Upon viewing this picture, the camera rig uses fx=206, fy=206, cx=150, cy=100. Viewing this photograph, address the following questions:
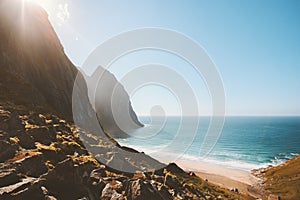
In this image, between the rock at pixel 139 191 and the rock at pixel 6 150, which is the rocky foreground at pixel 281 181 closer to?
the rock at pixel 139 191

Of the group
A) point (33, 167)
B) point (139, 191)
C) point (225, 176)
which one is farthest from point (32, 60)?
point (225, 176)

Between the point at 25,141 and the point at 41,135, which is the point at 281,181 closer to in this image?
the point at 41,135

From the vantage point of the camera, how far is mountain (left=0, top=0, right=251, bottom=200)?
17.6 meters

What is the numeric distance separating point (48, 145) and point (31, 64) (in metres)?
41.3

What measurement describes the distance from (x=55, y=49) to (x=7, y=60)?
23676 millimetres

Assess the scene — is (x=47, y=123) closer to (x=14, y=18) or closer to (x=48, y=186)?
(x=48, y=186)

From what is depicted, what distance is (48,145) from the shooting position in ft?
92.1

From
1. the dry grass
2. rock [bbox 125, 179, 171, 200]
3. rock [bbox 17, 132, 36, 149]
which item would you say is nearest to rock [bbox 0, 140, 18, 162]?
rock [bbox 17, 132, 36, 149]

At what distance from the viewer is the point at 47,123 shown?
1473 inches

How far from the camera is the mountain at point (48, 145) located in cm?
1756

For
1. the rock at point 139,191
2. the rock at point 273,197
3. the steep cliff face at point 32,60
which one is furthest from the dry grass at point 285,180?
the steep cliff face at point 32,60

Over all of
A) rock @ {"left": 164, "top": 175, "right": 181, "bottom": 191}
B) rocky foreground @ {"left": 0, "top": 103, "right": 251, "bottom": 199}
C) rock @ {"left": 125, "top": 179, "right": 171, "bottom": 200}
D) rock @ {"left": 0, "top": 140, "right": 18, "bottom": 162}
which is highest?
rock @ {"left": 0, "top": 140, "right": 18, "bottom": 162}

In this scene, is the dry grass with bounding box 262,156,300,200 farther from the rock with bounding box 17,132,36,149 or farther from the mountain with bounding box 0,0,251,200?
the rock with bounding box 17,132,36,149

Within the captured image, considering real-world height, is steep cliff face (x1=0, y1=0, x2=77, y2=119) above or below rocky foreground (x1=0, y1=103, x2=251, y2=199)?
above
